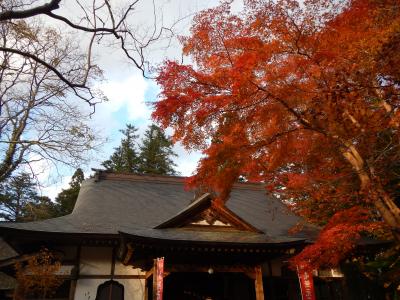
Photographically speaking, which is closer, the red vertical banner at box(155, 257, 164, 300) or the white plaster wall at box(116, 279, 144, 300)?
the red vertical banner at box(155, 257, 164, 300)

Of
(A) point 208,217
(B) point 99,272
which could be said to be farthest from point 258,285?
(B) point 99,272

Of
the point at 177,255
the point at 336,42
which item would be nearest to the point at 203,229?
the point at 177,255

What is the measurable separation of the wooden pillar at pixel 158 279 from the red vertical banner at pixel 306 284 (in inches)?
165

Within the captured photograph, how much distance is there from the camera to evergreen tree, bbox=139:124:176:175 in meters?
37.4

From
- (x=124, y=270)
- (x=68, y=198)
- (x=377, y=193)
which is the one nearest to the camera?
(x=377, y=193)

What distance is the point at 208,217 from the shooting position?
40.4 ft

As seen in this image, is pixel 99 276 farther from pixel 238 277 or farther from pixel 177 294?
pixel 238 277

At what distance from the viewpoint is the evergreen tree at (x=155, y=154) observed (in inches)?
1473

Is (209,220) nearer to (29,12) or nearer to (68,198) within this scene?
(29,12)

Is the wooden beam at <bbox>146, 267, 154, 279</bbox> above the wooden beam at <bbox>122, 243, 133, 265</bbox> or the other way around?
the other way around

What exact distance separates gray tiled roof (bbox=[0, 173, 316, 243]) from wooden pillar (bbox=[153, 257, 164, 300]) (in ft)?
2.80

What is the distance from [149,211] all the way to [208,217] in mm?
2844

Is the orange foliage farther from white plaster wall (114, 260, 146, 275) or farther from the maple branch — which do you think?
the maple branch

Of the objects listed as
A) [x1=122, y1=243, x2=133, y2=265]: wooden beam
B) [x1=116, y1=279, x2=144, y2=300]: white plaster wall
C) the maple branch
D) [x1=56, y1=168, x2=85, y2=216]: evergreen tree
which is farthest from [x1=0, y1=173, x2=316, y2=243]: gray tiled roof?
[x1=56, y1=168, x2=85, y2=216]: evergreen tree
